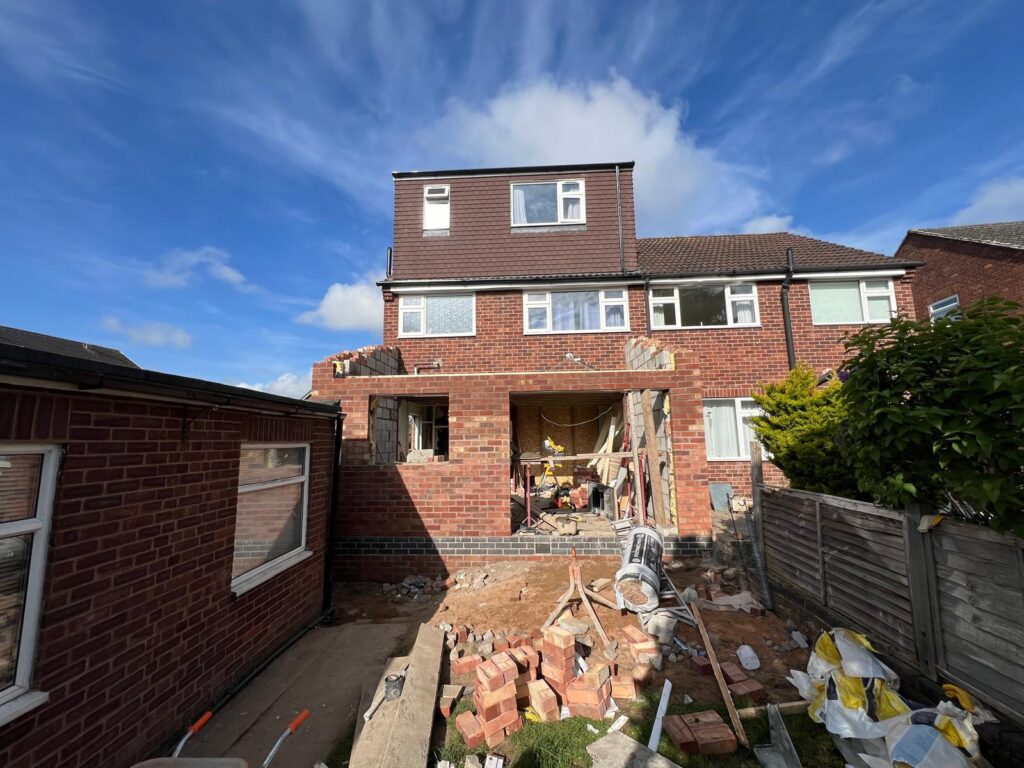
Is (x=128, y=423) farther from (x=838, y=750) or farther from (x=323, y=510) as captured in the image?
(x=838, y=750)

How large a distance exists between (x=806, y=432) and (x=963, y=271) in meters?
17.0

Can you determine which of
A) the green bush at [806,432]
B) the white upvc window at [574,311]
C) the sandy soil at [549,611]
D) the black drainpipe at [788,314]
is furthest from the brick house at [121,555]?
the black drainpipe at [788,314]

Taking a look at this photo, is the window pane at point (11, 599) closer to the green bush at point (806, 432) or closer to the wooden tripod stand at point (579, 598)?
the wooden tripod stand at point (579, 598)

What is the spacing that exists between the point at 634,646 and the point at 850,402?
319cm

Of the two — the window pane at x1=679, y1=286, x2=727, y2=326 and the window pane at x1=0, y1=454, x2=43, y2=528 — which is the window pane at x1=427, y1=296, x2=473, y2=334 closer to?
the window pane at x1=679, y1=286, x2=727, y2=326

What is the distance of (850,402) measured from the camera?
3711 mm

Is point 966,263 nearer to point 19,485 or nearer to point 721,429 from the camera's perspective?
point 721,429

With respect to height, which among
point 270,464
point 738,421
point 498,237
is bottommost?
point 270,464

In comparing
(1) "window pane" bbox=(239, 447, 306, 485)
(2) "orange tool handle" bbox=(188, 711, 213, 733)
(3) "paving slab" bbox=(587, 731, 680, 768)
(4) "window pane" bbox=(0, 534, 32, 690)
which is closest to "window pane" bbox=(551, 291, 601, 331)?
(1) "window pane" bbox=(239, 447, 306, 485)

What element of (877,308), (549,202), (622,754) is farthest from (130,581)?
(877,308)

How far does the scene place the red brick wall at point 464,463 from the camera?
701 centimetres

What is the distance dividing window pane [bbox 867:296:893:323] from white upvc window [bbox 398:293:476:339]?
1026cm

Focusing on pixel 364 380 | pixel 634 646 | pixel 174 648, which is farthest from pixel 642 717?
pixel 364 380

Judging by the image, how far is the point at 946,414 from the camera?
2.87 metres
